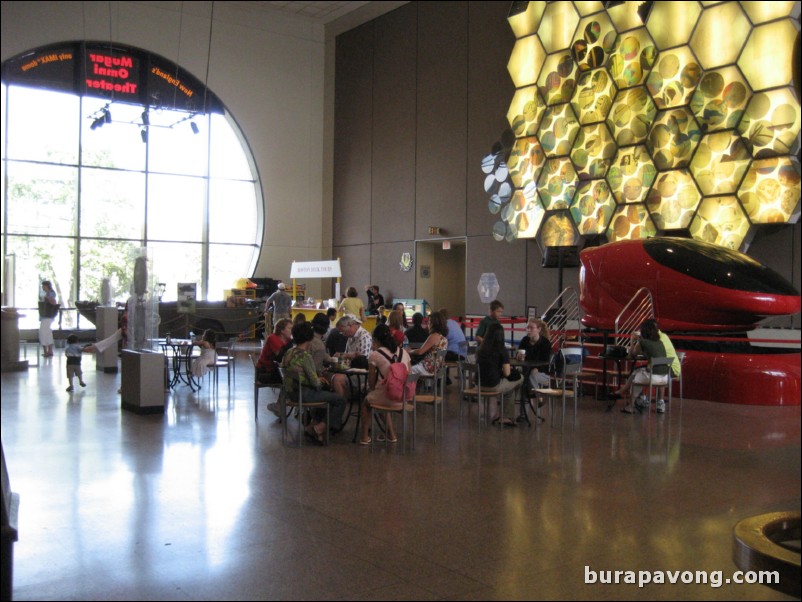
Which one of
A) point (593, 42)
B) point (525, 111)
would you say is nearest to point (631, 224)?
point (593, 42)

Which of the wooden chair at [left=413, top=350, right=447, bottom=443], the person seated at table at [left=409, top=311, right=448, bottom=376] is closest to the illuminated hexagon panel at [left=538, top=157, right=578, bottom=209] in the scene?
the wooden chair at [left=413, top=350, right=447, bottom=443]

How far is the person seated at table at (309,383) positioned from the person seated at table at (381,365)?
229 millimetres

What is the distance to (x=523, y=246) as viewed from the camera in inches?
531

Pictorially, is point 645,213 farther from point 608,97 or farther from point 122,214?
point 122,214

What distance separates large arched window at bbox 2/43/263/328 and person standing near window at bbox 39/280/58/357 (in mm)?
4104

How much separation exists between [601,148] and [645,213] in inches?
53.4

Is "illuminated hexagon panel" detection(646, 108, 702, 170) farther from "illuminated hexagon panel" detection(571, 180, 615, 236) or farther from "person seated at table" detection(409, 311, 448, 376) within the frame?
"person seated at table" detection(409, 311, 448, 376)

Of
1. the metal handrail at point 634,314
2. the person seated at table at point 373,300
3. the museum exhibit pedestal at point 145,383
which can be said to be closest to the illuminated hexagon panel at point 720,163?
the metal handrail at point 634,314

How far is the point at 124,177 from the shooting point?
53.9ft

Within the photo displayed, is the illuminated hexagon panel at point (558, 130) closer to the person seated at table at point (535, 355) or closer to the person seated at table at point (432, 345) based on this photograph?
the person seated at table at point (535, 355)

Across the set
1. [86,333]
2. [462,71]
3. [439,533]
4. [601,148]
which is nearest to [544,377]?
[439,533]

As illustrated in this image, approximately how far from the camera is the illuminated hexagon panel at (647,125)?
376 inches

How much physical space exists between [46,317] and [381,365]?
5.93 m

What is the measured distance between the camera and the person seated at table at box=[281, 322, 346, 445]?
5688 mm
